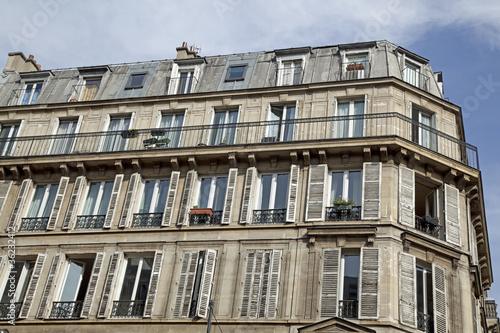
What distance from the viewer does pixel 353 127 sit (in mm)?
22859

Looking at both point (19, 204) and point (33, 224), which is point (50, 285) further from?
point (19, 204)

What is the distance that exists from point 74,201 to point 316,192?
27.2 feet

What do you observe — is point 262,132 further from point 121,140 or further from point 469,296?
point 469,296

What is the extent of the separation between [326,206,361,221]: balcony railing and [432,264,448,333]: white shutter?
8.67 ft

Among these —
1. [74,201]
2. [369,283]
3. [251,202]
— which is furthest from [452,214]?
[74,201]

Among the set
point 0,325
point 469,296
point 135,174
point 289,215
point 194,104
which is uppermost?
point 194,104

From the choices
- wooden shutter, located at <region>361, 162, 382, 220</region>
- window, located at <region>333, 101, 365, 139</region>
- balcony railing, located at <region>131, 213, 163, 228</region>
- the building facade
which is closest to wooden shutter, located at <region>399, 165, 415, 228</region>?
the building facade

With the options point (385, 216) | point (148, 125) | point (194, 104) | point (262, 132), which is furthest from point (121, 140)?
point (385, 216)

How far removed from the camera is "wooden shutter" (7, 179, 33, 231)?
24031 mm

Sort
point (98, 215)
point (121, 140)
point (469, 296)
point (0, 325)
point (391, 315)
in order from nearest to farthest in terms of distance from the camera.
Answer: point (391, 315)
point (469, 296)
point (0, 325)
point (98, 215)
point (121, 140)

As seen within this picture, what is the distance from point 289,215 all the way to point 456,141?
249 inches

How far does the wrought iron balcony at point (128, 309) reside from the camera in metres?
20.9

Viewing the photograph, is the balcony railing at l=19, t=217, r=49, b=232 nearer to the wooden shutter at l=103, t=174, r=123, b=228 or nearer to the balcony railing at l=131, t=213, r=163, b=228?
the wooden shutter at l=103, t=174, r=123, b=228

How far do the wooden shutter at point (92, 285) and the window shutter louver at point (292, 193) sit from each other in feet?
20.0
